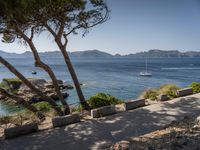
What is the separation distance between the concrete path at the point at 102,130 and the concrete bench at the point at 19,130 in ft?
0.86

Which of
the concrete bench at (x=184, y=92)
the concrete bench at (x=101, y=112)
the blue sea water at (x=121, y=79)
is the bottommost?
the blue sea water at (x=121, y=79)

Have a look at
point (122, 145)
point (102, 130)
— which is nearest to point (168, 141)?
point (122, 145)

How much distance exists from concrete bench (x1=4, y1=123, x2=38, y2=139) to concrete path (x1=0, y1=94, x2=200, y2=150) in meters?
0.26

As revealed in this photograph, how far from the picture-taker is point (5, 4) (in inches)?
339

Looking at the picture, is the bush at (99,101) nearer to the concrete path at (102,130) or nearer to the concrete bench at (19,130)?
the concrete path at (102,130)

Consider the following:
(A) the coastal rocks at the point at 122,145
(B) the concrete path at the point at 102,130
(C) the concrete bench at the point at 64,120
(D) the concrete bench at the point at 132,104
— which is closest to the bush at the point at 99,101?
(D) the concrete bench at the point at 132,104

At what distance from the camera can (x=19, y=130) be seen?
25.7ft

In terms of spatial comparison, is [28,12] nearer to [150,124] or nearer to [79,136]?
[79,136]

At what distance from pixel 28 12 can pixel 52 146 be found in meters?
5.52

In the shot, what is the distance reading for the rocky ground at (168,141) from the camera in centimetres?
571

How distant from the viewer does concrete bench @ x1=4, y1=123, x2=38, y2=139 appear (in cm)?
768

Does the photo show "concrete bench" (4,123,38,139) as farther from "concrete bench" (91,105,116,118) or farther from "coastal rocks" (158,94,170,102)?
"coastal rocks" (158,94,170,102)

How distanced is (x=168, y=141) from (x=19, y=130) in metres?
4.67

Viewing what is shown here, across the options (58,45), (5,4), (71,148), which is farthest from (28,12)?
Answer: (71,148)
